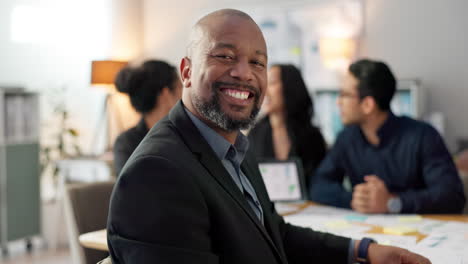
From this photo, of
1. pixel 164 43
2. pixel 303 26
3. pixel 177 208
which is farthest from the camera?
pixel 164 43

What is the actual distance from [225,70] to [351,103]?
1442mm

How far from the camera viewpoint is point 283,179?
254 cm

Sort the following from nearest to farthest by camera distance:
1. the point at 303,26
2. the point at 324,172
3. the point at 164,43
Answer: the point at 324,172 → the point at 303,26 → the point at 164,43

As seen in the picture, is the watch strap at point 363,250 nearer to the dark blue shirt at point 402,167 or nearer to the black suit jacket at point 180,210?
the black suit jacket at point 180,210

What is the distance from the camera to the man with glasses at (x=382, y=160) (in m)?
2.27

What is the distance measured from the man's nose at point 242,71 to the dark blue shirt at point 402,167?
47.4 inches

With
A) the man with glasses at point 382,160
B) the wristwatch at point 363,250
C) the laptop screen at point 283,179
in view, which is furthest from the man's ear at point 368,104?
the wristwatch at point 363,250

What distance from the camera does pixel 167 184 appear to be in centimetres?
110

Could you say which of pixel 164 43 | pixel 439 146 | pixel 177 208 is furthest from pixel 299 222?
pixel 164 43

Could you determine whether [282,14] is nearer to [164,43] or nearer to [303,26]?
[303,26]

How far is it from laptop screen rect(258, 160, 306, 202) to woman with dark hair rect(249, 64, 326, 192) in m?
0.61

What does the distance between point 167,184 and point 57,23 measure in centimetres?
579

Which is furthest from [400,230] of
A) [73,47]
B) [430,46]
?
[73,47]

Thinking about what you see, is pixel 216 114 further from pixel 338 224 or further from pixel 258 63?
pixel 338 224
